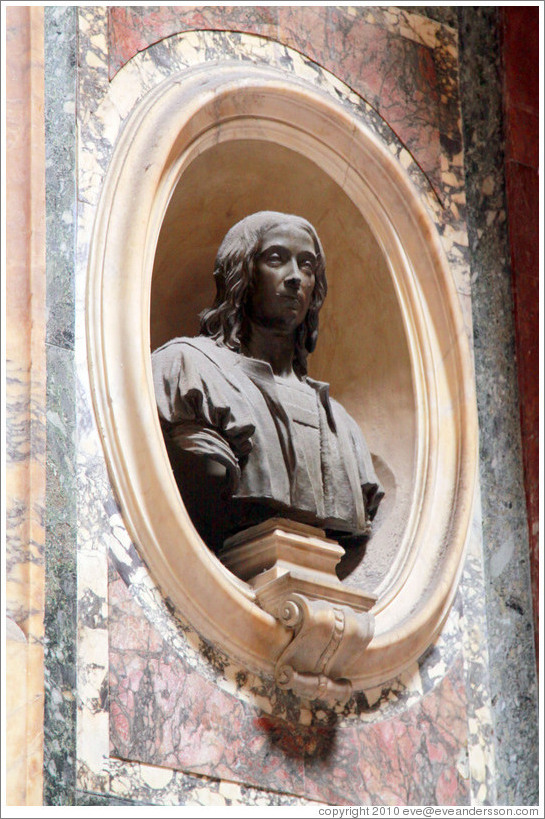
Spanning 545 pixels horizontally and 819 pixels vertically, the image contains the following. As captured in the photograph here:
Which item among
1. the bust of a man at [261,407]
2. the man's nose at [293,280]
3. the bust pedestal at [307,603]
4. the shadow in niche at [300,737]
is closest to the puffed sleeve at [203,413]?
the bust of a man at [261,407]

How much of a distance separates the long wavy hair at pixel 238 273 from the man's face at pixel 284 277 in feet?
0.11

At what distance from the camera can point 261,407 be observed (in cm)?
816

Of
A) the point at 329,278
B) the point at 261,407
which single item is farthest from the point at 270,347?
the point at 329,278

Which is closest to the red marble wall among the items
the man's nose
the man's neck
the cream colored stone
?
the man's neck

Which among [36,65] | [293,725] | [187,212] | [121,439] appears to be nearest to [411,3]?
[187,212]

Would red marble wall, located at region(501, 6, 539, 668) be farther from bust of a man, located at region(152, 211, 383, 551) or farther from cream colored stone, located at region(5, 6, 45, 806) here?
cream colored stone, located at region(5, 6, 45, 806)

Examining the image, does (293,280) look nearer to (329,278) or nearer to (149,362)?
(149,362)

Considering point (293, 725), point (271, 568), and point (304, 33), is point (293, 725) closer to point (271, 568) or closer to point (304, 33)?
point (271, 568)

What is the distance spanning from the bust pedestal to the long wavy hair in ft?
3.00

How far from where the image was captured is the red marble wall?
9055 millimetres

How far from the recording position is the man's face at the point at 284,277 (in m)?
8.38

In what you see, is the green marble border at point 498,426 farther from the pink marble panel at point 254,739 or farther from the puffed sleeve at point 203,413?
the puffed sleeve at point 203,413

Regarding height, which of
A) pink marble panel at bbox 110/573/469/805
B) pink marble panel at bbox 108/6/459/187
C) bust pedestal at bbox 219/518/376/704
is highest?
pink marble panel at bbox 108/6/459/187

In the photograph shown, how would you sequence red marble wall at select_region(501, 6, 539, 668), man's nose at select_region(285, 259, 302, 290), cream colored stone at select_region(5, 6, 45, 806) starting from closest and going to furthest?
cream colored stone at select_region(5, 6, 45, 806)
man's nose at select_region(285, 259, 302, 290)
red marble wall at select_region(501, 6, 539, 668)
